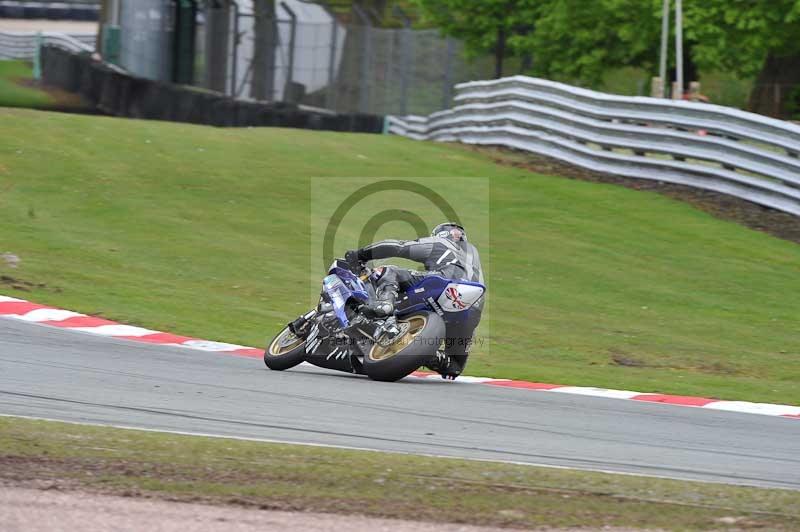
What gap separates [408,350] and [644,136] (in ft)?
40.5

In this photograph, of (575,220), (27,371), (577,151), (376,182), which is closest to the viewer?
(27,371)

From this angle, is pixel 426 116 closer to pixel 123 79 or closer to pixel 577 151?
pixel 577 151

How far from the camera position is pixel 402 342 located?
347 inches

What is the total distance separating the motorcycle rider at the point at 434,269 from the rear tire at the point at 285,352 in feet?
2.41

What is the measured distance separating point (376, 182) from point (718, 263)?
216 inches

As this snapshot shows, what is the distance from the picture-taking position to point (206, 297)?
12297 mm

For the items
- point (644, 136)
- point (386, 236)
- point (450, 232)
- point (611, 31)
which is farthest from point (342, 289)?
point (611, 31)

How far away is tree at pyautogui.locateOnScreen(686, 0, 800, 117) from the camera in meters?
28.1

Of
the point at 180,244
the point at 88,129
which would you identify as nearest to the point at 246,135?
the point at 88,129

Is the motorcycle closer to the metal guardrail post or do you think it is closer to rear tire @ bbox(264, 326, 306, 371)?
rear tire @ bbox(264, 326, 306, 371)

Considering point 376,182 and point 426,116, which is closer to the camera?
point 376,182

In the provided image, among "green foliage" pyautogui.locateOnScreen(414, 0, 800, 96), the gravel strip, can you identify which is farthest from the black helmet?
"green foliage" pyautogui.locateOnScreen(414, 0, 800, 96)

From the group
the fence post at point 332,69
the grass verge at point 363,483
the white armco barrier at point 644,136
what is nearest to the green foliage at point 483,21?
the fence post at point 332,69

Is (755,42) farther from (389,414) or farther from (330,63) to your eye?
(389,414)
